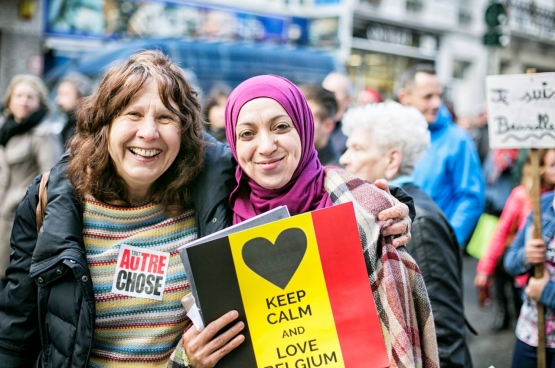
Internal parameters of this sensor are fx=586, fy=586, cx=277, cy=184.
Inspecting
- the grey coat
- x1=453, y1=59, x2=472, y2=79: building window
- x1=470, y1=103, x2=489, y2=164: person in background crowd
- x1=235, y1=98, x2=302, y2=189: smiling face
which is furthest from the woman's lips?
x1=453, y1=59, x2=472, y2=79: building window

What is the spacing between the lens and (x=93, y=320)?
1.90 metres

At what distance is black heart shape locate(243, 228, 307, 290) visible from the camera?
172 centimetres

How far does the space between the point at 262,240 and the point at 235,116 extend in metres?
0.46

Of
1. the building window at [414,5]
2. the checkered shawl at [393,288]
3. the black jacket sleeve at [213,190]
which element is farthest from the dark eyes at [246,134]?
the building window at [414,5]

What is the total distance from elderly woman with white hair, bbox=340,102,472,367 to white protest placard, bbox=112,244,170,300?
1.06 meters

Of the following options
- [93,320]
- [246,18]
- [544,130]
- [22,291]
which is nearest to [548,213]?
[544,130]

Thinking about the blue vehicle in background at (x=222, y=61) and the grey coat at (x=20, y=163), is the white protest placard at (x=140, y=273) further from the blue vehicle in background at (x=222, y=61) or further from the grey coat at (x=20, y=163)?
the blue vehicle in background at (x=222, y=61)

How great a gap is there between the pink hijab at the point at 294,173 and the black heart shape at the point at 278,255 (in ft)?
0.67

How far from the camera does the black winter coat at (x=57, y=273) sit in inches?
74.7

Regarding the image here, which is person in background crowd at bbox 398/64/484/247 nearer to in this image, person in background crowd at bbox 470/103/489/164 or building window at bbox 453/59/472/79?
person in background crowd at bbox 470/103/489/164

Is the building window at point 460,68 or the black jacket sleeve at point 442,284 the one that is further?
the building window at point 460,68

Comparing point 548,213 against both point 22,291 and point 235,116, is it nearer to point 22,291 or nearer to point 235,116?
point 235,116

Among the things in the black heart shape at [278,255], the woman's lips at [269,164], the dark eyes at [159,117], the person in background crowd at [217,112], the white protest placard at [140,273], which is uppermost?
the person in background crowd at [217,112]

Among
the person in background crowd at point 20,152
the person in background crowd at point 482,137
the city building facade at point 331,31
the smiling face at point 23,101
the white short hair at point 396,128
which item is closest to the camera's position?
the white short hair at point 396,128
